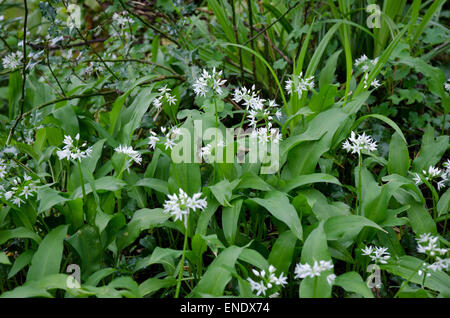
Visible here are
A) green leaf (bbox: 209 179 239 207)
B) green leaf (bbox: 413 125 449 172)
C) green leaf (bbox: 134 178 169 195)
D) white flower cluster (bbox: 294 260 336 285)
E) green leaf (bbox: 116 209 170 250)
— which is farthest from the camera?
green leaf (bbox: 413 125 449 172)

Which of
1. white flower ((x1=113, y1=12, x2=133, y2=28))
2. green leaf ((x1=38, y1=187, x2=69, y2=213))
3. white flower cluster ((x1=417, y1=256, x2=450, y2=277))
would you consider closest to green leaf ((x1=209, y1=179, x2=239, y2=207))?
green leaf ((x1=38, y1=187, x2=69, y2=213))

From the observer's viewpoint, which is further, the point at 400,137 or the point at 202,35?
the point at 202,35

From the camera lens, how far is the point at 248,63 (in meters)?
3.13

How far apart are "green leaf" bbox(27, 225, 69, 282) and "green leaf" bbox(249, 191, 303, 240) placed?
2.63ft

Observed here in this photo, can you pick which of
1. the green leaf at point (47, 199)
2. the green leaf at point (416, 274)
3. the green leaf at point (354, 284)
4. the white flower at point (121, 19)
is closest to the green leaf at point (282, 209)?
the green leaf at point (354, 284)

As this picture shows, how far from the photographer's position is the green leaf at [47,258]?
1715 mm

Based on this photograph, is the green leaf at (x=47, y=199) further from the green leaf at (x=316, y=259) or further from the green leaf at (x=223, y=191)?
the green leaf at (x=316, y=259)

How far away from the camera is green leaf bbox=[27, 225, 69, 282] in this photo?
171cm

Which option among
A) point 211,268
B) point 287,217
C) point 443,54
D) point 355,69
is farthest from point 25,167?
point 443,54

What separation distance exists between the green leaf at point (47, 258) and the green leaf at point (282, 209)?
2.63 feet

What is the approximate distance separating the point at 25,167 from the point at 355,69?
2.18 m

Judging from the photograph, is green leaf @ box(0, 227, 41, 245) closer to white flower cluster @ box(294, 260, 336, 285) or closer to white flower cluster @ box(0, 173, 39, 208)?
white flower cluster @ box(0, 173, 39, 208)

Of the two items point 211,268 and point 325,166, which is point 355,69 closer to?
point 325,166

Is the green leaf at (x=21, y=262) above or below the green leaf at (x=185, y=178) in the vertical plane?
below
